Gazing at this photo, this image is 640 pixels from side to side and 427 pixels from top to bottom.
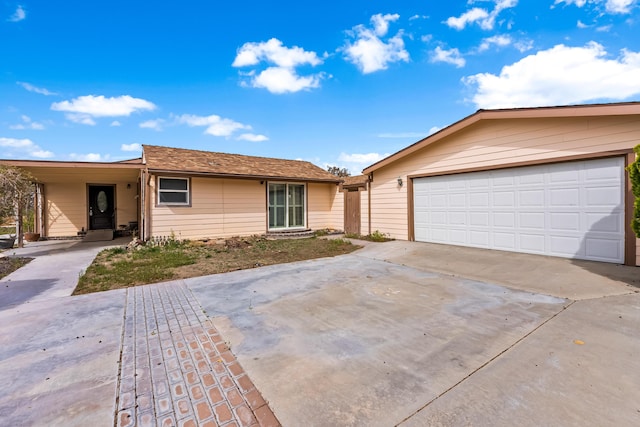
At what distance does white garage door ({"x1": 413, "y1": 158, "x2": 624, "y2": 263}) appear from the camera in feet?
19.3

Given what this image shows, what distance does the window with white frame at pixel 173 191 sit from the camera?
32.2 feet

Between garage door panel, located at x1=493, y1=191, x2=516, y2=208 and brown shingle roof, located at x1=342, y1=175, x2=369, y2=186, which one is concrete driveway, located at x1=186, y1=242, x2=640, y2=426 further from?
brown shingle roof, located at x1=342, y1=175, x2=369, y2=186

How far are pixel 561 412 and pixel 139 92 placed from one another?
17666 mm

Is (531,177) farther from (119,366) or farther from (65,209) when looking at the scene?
(65,209)

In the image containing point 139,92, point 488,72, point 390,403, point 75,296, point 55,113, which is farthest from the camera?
point 55,113

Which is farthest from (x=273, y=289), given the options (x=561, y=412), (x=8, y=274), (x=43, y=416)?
(x=8, y=274)

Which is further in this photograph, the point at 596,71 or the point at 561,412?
the point at 596,71

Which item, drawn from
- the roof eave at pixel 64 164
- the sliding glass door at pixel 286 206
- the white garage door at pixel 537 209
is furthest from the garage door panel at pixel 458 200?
the roof eave at pixel 64 164

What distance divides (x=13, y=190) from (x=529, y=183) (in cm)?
1447

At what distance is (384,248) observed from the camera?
8789 millimetres

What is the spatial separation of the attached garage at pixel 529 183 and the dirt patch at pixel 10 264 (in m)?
10.6

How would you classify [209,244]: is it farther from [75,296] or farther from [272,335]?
[272,335]

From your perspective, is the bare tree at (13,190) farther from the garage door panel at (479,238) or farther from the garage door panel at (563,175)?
the garage door panel at (563,175)

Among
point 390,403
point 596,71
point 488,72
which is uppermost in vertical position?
point 488,72
